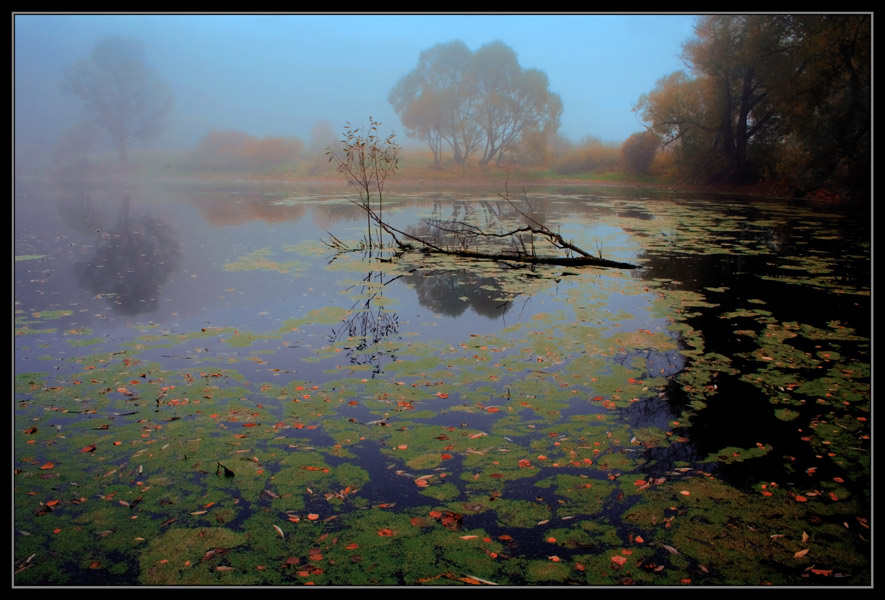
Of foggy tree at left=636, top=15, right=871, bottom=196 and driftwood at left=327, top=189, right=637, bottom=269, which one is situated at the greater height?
foggy tree at left=636, top=15, right=871, bottom=196

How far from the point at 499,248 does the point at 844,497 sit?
447 inches

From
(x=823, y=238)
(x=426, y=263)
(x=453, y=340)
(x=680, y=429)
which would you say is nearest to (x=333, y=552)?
(x=680, y=429)

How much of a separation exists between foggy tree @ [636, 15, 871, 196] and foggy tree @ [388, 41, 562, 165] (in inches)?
573

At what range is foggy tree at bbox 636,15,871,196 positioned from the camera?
2403 centimetres

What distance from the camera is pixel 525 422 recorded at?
502 centimetres

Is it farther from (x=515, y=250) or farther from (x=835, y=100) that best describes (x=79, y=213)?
(x=835, y=100)

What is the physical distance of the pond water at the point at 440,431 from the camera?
3.36 metres

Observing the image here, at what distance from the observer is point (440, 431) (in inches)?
190

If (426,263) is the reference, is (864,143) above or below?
Answer: above

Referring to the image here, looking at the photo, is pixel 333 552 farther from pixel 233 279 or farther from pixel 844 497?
pixel 233 279

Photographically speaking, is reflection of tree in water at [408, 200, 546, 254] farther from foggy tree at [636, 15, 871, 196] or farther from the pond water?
foggy tree at [636, 15, 871, 196]

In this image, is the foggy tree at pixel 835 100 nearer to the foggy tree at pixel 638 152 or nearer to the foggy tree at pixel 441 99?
the foggy tree at pixel 638 152

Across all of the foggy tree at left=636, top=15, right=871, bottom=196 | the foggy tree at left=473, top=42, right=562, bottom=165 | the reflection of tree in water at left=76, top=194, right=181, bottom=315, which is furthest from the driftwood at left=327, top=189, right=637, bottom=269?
the foggy tree at left=473, top=42, right=562, bottom=165

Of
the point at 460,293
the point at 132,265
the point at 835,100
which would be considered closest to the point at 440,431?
the point at 460,293
